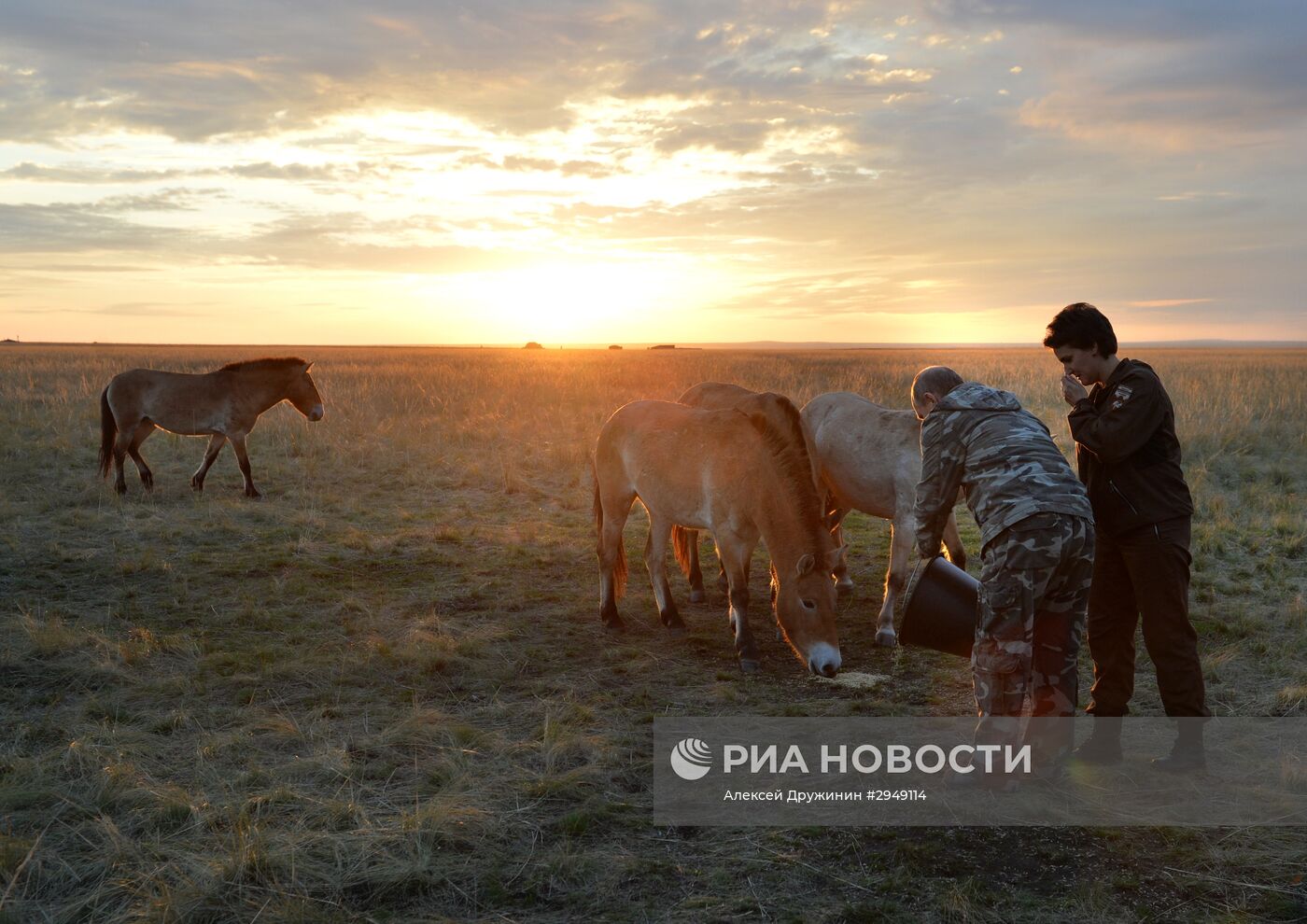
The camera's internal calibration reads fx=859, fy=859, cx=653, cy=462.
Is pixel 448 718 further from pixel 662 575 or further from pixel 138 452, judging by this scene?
pixel 138 452

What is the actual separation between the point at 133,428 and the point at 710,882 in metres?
12.7

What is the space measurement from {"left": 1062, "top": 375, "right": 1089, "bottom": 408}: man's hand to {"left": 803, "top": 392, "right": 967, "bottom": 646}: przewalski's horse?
93.6 inches

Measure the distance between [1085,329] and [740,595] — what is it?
10.2 ft

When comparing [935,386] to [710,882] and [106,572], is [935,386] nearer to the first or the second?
[710,882]

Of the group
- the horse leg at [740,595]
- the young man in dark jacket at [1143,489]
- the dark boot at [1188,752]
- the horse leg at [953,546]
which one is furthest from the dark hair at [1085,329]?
the horse leg at [740,595]

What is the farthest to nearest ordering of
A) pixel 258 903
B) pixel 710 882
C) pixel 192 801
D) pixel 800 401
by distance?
pixel 800 401
pixel 192 801
pixel 710 882
pixel 258 903

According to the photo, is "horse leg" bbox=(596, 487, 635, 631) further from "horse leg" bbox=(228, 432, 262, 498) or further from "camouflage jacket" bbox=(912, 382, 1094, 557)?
"horse leg" bbox=(228, 432, 262, 498)

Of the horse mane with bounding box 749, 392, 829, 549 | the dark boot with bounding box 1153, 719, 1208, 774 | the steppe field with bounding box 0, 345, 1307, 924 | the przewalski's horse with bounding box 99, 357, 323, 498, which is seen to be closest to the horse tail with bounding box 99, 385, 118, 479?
the przewalski's horse with bounding box 99, 357, 323, 498

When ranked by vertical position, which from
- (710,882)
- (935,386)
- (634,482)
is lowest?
(710,882)

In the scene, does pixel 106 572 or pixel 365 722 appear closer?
pixel 365 722

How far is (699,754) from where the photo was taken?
4.83 m

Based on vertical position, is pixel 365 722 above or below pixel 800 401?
below

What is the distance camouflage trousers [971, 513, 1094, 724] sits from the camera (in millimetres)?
4070

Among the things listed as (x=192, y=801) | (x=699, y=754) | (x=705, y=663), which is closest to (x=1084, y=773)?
(x=699, y=754)
